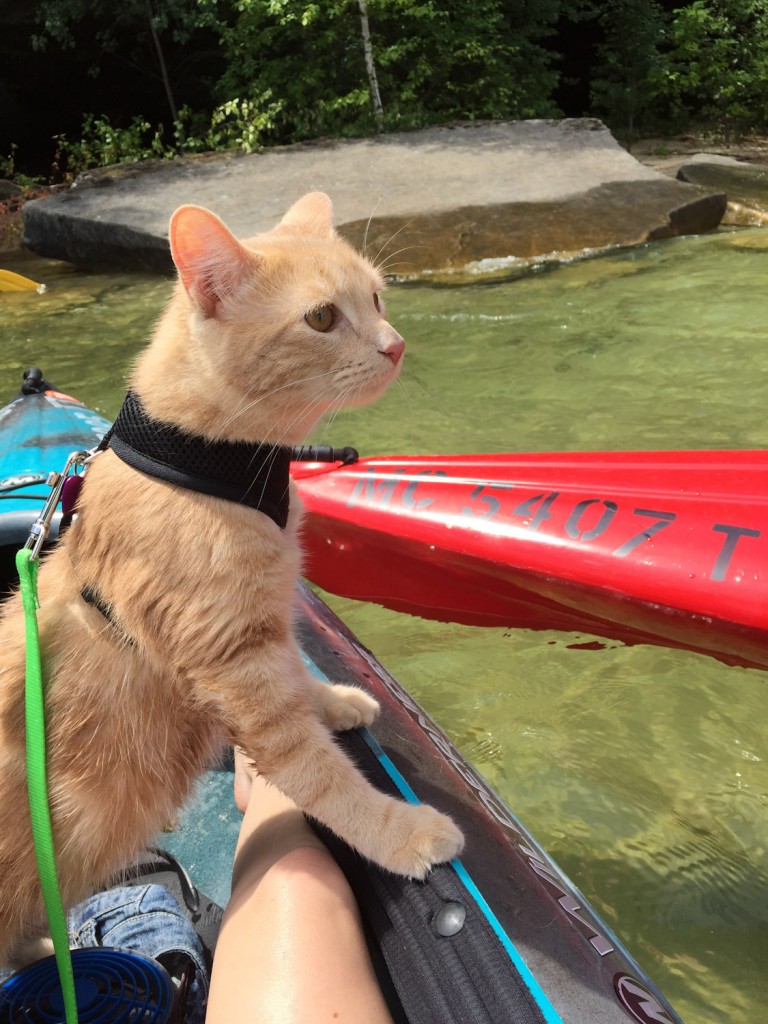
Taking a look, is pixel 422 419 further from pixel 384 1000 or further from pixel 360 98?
pixel 360 98

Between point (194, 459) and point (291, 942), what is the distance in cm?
78

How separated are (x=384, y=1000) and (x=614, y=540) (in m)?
1.85

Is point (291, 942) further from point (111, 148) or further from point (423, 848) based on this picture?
point (111, 148)

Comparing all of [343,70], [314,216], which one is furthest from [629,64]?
[314,216]

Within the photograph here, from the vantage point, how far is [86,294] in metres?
8.70

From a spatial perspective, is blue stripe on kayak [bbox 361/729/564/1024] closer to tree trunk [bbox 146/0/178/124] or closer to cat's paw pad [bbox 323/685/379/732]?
cat's paw pad [bbox 323/685/379/732]

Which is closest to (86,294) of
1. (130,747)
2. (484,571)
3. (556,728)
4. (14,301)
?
(14,301)

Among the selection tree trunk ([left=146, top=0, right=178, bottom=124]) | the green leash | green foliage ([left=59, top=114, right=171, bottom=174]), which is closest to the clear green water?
the green leash

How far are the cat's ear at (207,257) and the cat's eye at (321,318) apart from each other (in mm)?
133

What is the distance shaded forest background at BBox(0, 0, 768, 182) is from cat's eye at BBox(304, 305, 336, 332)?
1093cm

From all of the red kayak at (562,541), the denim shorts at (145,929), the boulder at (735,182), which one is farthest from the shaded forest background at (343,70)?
the denim shorts at (145,929)

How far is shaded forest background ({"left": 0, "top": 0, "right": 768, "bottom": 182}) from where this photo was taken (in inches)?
477

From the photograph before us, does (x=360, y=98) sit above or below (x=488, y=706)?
above

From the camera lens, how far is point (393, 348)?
1679 millimetres
